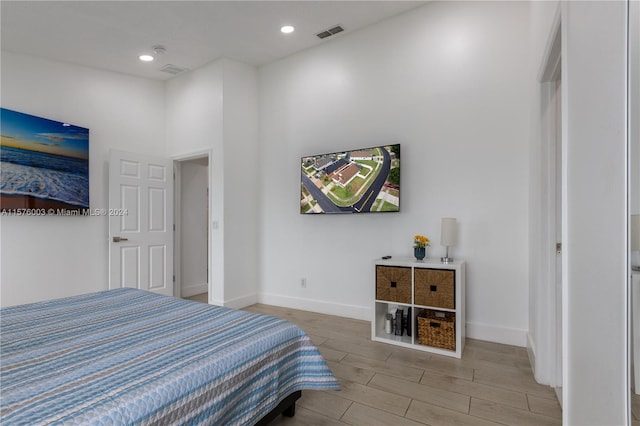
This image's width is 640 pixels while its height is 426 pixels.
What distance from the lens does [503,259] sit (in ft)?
9.61

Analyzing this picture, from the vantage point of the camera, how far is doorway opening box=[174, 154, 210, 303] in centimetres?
486

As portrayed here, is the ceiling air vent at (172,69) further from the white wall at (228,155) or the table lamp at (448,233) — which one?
the table lamp at (448,233)

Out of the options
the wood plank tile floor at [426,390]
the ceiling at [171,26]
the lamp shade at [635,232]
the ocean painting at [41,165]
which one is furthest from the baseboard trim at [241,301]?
the lamp shade at [635,232]

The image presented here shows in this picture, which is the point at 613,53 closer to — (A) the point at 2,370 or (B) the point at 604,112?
(B) the point at 604,112

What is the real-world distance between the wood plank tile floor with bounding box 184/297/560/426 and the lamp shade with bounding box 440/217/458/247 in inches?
36.2

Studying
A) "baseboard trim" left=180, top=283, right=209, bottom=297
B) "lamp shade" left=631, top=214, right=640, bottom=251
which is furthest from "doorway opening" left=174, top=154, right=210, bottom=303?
"lamp shade" left=631, top=214, right=640, bottom=251

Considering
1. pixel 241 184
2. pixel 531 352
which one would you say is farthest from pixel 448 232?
pixel 241 184

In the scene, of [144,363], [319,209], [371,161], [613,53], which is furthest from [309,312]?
[613,53]

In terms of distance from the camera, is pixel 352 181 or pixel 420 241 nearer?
pixel 420 241

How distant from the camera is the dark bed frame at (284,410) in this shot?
62.2 inches

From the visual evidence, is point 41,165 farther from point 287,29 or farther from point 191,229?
point 287,29

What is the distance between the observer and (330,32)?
3.68m

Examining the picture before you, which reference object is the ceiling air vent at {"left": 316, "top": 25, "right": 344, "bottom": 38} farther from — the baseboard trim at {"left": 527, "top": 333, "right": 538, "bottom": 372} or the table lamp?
the baseboard trim at {"left": 527, "top": 333, "right": 538, "bottom": 372}

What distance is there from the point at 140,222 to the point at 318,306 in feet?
8.39
